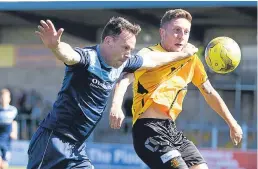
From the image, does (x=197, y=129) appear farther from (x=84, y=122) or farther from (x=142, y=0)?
(x=84, y=122)

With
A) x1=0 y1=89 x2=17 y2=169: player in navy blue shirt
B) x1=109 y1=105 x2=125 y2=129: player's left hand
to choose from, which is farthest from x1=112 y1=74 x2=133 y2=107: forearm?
x1=0 y1=89 x2=17 y2=169: player in navy blue shirt

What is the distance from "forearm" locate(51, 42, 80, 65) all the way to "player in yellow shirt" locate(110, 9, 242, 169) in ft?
3.75

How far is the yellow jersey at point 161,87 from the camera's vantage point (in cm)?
695

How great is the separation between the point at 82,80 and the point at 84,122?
37 centimetres

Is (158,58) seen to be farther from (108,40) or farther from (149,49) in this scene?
(108,40)

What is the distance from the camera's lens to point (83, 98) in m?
5.95

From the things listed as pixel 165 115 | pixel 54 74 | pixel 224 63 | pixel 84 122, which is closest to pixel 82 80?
pixel 84 122

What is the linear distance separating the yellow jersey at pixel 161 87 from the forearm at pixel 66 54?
4.42 feet

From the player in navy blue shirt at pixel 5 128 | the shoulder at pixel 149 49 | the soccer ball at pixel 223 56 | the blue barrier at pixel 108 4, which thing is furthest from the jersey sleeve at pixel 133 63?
the blue barrier at pixel 108 4

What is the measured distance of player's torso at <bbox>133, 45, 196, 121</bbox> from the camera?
6957 millimetres

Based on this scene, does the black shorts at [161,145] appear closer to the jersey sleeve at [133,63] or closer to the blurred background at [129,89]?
the jersey sleeve at [133,63]

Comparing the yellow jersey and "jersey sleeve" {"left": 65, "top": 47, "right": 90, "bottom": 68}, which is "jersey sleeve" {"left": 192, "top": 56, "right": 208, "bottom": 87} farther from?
"jersey sleeve" {"left": 65, "top": 47, "right": 90, "bottom": 68}

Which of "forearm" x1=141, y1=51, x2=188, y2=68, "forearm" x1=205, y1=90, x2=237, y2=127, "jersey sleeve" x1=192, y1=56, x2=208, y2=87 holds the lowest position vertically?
"forearm" x1=205, y1=90, x2=237, y2=127

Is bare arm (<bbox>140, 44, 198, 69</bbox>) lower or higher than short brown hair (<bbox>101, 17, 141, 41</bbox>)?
lower
